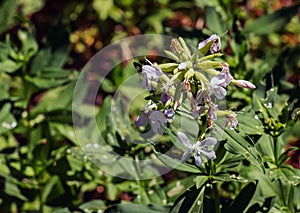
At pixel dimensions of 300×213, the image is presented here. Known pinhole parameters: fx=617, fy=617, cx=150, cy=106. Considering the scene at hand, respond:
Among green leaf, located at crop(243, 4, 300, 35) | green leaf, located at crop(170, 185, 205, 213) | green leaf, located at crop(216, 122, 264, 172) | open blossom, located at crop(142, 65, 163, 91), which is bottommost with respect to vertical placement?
green leaf, located at crop(170, 185, 205, 213)

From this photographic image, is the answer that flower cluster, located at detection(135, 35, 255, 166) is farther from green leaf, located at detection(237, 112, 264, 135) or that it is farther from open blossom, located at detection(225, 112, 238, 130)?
green leaf, located at detection(237, 112, 264, 135)

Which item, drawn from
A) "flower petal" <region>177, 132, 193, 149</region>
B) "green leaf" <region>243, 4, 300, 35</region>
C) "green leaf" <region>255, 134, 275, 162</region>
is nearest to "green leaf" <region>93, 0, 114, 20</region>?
"green leaf" <region>243, 4, 300, 35</region>

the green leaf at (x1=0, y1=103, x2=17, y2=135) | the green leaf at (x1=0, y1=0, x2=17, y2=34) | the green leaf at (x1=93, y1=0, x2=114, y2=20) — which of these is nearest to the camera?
the green leaf at (x1=0, y1=103, x2=17, y2=135)

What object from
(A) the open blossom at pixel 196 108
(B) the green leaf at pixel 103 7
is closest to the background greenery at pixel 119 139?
(A) the open blossom at pixel 196 108

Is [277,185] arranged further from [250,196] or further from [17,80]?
[17,80]

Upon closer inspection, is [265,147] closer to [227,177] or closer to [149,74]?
[227,177]

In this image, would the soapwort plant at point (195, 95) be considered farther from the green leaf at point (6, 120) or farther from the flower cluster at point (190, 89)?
the green leaf at point (6, 120)
